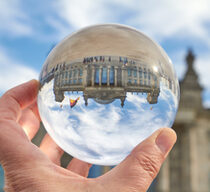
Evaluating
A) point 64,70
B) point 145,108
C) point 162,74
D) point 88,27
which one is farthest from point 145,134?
point 88,27

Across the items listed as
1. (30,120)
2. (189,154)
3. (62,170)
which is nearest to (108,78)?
(62,170)

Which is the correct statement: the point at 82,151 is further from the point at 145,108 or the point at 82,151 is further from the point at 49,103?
the point at 145,108

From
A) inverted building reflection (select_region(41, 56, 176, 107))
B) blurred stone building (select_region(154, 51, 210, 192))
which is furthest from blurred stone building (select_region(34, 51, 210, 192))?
inverted building reflection (select_region(41, 56, 176, 107))

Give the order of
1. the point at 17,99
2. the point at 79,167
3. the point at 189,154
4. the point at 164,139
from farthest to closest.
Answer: the point at 189,154
the point at 79,167
the point at 17,99
the point at 164,139

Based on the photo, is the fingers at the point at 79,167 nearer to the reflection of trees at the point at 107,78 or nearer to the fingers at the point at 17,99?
the fingers at the point at 17,99

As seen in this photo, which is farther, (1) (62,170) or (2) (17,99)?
(2) (17,99)

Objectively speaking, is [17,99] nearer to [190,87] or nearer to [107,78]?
[107,78]

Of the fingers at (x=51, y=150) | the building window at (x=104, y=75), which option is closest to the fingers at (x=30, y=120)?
the fingers at (x=51, y=150)
